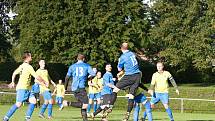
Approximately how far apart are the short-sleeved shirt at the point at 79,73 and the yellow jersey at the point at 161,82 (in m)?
2.84

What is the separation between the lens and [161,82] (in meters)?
19.5

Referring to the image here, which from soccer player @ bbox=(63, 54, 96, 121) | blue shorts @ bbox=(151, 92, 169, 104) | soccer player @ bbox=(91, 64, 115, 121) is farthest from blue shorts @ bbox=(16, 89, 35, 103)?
blue shorts @ bbox=(151, 92, 169, 104)

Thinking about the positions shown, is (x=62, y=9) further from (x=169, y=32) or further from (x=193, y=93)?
(x=193, y=93)

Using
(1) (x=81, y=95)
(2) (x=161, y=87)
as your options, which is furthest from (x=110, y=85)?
(2) (x=161, y=87)

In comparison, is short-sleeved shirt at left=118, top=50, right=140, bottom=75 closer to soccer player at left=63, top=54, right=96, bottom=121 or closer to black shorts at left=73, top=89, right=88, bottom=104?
soccer player at left=63, top=54, right=96, bottom=121

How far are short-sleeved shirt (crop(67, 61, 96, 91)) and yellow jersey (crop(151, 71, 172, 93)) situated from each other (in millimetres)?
2839

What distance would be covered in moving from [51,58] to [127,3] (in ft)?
33.4

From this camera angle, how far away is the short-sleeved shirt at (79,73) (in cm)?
1781

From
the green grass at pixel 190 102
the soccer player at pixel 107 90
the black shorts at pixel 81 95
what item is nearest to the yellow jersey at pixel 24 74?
the black shorts at pixel 81 95

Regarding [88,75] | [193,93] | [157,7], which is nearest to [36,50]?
[157,7]

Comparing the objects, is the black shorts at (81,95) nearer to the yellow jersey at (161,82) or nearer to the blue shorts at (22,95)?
the blue shorts at (22,95)

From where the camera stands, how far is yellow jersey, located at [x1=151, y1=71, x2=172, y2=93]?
63.7 ft

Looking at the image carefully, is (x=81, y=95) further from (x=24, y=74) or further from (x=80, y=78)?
(x=24, y=74)

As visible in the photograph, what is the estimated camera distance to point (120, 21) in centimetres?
5703
